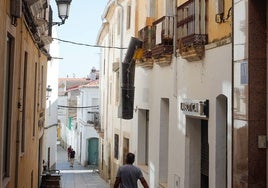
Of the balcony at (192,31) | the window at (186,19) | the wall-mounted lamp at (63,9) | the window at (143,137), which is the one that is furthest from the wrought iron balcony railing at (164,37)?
the window at (143,137)

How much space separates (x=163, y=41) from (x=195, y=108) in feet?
8.69

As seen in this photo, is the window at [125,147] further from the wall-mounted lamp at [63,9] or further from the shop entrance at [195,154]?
the shop entrance at [195,154]

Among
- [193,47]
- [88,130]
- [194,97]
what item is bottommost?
[88,130]

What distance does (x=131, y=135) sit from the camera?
17891mm

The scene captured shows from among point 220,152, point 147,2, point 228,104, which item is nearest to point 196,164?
point 220,152

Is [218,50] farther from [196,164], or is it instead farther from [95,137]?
[95,137]

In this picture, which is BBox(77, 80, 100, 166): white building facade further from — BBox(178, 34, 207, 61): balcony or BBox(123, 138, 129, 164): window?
BBox(178, 34, 207, 61): balcony

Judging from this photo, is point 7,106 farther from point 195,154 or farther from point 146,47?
point 146,47

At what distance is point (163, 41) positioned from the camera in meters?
12.3

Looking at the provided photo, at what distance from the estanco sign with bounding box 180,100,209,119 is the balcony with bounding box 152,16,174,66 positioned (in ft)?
5.44

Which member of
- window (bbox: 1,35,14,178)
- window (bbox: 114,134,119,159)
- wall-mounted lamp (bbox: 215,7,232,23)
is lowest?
window (bbox: 114,134,119,159)

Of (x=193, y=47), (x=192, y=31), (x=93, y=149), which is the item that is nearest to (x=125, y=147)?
(x=192, y=31)

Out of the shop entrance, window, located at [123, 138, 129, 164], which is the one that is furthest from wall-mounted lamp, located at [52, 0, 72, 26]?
window, located at [123, 138, 129, 164]

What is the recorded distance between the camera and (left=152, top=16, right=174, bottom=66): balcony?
12.1 metres
